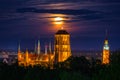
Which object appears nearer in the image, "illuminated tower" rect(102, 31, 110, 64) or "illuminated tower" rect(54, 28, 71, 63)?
"illuminated tower" rect(102, 31, 110, 64)

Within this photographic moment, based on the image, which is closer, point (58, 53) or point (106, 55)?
point (106, 55)

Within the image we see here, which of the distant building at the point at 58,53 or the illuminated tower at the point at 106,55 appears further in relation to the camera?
the distant building at the point at 58,53

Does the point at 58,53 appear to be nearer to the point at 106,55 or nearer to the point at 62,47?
the point at 62,47

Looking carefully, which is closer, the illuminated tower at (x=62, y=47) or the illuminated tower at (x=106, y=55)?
the illuminated tower at (x=106, y=55)

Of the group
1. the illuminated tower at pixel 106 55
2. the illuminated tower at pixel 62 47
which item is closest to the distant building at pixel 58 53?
the illuminated tower at pixel 62 47

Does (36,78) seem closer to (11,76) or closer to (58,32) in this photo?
(11,76)

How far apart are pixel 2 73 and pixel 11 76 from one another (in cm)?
97

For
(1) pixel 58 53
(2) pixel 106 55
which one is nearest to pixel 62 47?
(1) pixel 58 53

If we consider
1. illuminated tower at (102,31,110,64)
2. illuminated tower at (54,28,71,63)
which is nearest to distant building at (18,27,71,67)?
illuminated tower at (54,28,71,63)

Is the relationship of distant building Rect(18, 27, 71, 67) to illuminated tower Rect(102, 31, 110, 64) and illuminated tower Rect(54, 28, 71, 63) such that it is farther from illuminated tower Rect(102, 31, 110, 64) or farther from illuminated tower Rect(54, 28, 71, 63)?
illuminated tower Rect(102, 31, 110, 64)

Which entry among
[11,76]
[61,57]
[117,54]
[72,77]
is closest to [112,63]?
[117,54]

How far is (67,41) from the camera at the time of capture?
157250 millimetres

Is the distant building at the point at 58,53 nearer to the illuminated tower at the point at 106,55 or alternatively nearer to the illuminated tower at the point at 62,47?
the illuminated tower at the point at 62,47

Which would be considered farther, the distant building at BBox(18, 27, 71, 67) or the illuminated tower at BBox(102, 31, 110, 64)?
the distant building at BBox(18, 27, 71, 67)
